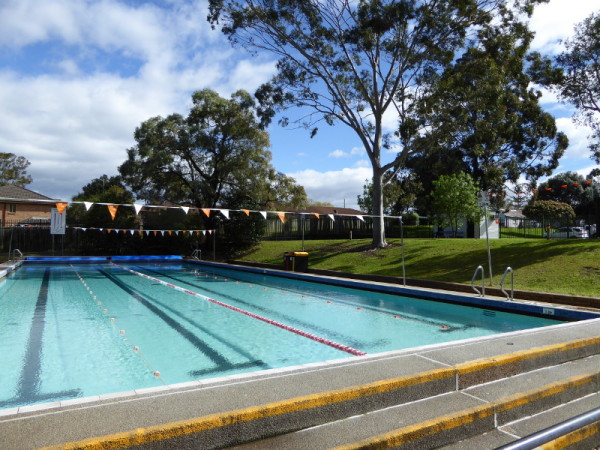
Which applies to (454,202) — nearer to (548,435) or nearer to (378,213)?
(378,213)

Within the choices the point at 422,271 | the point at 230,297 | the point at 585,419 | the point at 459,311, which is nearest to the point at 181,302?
the point at 230,297

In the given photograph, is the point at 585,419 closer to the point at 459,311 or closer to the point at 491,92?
the point at 459,311

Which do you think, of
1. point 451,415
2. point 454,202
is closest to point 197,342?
point 451,415

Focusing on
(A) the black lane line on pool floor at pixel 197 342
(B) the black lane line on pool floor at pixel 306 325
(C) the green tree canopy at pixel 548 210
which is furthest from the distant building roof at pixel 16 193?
(C) the green tree canopy at pixel 548 210

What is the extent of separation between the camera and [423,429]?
2.90 metres

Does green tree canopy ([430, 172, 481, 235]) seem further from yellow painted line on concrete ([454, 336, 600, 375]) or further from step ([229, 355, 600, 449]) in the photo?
step ([229, 355, 600, 449])

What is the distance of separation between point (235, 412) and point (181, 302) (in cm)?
936

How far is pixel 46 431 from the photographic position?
2426mm

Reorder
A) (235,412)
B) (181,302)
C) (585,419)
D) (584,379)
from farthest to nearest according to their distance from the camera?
(181,302), (584,379), (235,412), (585,419)

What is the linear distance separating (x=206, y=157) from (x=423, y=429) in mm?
25462

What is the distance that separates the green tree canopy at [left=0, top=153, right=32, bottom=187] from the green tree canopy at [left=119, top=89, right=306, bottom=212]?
31.3m

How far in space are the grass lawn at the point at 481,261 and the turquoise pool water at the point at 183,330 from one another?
267 centimetres

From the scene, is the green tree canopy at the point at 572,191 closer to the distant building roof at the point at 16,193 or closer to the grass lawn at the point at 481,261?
the grass lawn at the point at 481,261

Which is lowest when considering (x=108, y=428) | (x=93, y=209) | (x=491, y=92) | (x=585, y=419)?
(x=108, y=428)
